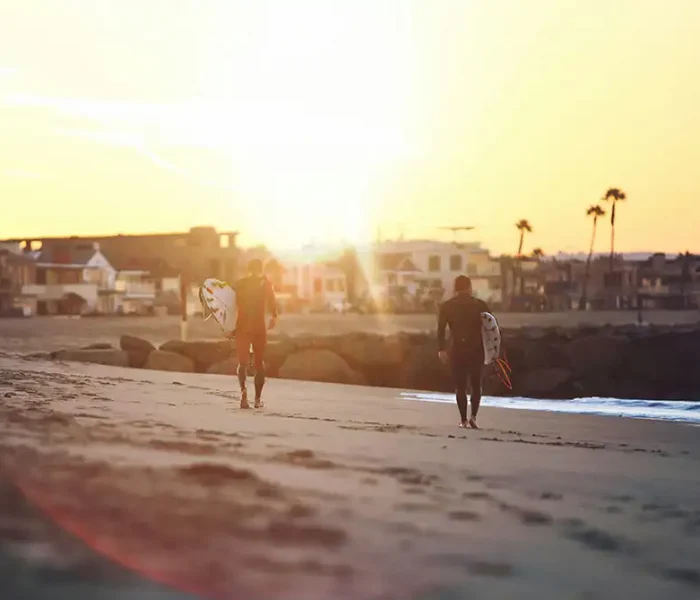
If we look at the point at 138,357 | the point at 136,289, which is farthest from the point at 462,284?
the point at 136,289

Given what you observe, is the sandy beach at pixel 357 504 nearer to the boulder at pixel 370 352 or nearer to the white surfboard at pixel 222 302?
the white surfboard at pixel 222 302

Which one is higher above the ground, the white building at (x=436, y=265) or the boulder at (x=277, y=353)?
the white building at (x=436, y=265)

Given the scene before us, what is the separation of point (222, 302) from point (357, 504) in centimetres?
655

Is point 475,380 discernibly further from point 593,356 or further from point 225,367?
point 593,356

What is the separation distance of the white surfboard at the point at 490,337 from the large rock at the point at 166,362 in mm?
16749

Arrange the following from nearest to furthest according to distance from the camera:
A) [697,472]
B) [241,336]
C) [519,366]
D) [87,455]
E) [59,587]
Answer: [59,587], [87,455], [697,472], [241,336], [519,366]

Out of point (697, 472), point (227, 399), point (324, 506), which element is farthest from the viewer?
point (227, 399)

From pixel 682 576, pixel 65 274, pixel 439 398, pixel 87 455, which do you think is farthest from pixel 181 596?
pixel 65 274

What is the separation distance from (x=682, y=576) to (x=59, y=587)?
9.27ft

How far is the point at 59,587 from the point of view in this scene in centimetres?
433

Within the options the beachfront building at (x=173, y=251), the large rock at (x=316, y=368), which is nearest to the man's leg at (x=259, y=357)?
the large rock at (x=316, y=368)

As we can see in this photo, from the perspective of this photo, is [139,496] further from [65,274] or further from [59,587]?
[65,274]

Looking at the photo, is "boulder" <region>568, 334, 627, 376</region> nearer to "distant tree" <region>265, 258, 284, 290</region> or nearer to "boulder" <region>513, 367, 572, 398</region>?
"boulder" <region>513, 367, 572, 398</region>

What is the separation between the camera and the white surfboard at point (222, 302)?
12.4m
